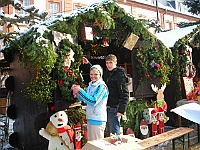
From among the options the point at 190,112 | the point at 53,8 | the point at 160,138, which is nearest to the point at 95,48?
the point at 160,138

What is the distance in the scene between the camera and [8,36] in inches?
238

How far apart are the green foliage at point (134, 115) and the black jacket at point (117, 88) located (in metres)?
1.67

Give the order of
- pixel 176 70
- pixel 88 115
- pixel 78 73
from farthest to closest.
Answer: pixel 176 70 → pixel 78 73 → pixel 88 115

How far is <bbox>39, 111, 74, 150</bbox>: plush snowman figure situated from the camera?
14.7 ft

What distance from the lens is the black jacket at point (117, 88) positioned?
433 cm

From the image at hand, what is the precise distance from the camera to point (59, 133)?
15.0ft

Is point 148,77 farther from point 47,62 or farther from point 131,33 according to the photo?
point 47,62

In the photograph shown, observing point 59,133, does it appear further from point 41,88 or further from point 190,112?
point 190,112

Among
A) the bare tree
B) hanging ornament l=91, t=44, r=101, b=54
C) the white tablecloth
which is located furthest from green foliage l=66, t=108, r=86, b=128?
hanging ornament l=91, t=44, r=101, b=54

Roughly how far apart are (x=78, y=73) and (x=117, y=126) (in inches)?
49.6

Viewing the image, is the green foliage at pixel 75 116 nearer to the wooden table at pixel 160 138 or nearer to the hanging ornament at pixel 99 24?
the wooden table at pixel 160 138

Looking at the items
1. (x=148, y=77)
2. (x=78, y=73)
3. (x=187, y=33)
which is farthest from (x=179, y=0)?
(x=78, y=73)

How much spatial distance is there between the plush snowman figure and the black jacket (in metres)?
0.85

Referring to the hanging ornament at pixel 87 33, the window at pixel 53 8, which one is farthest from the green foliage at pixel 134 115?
the window at pixel 53 8
